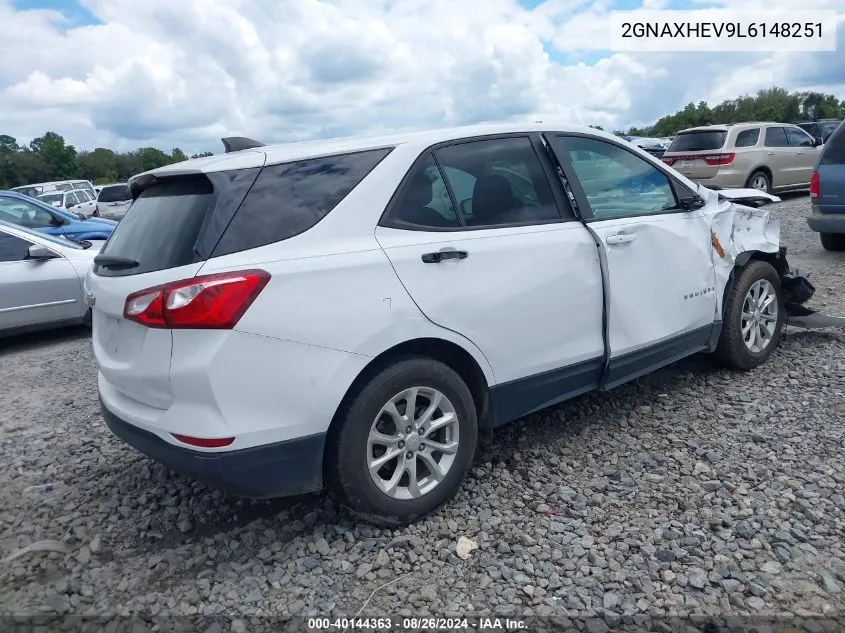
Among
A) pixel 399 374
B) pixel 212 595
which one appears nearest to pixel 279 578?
pixel 212 595

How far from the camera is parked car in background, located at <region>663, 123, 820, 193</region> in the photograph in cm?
1378

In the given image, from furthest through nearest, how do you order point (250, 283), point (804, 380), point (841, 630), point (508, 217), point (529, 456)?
point (804, 380) → point (529, 456) → point (508, 217) → point (250, 283) → point (841, 630)

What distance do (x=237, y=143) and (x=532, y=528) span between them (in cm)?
247

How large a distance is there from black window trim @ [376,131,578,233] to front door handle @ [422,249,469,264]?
0.12m

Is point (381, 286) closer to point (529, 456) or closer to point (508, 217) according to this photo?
point (508, 217)

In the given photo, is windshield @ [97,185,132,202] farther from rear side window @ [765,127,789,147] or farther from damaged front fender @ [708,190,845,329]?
damaged front fender @ [708,190,845,329]

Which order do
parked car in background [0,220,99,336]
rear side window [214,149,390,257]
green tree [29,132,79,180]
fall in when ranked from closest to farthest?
rear side window [214,149,390,257], parked car in background [0,220,99,336], green tree [29,132,79,180]

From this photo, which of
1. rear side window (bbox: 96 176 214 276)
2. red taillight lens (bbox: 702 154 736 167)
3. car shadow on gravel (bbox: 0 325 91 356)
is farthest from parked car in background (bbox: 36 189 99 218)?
rear side window (bbox: 96 176 214 276)

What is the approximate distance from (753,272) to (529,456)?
2128 millimetres

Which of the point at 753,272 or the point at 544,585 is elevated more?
the point at 753,272

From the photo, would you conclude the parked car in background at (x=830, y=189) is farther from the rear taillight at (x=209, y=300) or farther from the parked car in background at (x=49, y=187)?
the parked car in background at (x=49, y=187)

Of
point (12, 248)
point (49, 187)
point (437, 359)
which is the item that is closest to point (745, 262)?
point (437, 359)

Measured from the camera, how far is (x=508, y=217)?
3.48 m

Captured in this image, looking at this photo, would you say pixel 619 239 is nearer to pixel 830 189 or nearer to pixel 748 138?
pixel 830 189
